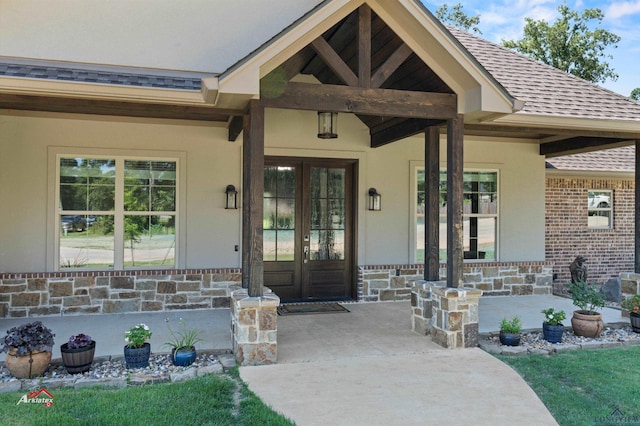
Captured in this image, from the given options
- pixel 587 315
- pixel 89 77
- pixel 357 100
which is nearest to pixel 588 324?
pixel 587 315

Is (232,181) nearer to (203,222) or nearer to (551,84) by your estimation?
(203,222)

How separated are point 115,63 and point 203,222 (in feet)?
9.11

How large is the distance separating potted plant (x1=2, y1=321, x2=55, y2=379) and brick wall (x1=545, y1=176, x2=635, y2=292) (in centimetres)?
959

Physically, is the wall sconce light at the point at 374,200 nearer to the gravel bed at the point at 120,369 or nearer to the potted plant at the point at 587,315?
the potted plant at the point at 587,315

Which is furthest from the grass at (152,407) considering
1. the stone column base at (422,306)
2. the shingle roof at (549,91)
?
the shingle roof at (549,91)

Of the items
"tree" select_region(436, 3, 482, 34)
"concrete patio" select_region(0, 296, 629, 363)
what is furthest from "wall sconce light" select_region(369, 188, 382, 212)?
"tree" select_region(436, 3, 482, 34)

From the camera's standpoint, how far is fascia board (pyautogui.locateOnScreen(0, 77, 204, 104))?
4.98 m

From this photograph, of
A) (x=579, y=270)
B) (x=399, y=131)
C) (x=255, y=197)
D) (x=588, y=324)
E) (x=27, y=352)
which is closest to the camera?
(x=27, y=352)

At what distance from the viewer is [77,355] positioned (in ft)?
14.8

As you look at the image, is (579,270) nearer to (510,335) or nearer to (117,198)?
(510,335)

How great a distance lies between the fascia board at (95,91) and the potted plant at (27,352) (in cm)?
245

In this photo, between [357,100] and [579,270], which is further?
[579,270]

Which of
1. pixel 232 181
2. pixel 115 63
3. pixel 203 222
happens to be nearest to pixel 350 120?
pixel 232 181
